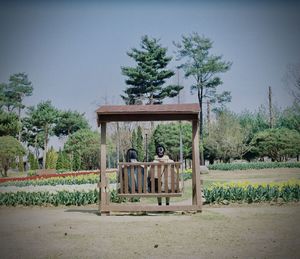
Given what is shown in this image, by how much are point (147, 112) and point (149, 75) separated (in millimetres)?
16129

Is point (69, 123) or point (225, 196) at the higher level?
point (69, 123)

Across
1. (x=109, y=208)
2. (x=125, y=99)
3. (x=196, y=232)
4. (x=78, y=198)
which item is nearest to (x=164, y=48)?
(x=125, y=99)

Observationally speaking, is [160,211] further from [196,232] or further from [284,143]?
[284,143]

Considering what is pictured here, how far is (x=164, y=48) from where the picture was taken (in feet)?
78.2

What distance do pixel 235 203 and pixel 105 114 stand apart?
10.1ft

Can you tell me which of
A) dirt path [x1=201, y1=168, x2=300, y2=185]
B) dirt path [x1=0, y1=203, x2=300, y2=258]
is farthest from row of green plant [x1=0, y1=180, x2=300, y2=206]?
dirt path [x1=201, y1=168, x2=300, y2=185]

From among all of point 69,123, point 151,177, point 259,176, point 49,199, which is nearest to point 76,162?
point 69,123

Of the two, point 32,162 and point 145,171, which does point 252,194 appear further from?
point 32,162

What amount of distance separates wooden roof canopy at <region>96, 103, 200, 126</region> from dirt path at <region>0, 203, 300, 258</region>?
1.61 metres

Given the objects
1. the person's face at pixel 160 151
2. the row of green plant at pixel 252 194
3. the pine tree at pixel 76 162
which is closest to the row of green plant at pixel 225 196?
the row of green plant at pixel 252 194

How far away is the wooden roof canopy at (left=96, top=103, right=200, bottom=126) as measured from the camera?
7.32 metres

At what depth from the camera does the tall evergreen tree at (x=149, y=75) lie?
23094 millimetres

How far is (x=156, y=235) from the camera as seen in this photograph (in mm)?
5188

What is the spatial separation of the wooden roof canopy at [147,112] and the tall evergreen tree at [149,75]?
14.9 metres
